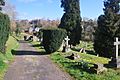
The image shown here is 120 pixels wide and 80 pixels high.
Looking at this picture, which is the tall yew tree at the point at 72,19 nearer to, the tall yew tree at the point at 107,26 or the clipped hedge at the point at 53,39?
the tall yew tree at the point at 107,26

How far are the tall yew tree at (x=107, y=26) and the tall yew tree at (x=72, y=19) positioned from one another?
9.15 m

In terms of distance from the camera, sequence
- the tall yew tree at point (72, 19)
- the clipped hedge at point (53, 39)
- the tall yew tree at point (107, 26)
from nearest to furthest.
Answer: the clipped hedge at point (53, 39)
the tall yew tree at point (107, 26)
the tall yew tree at point (72, 19)

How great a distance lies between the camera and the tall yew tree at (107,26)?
154 feet

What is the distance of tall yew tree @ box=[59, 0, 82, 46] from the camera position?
189 ft

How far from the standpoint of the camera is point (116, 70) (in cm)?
1942

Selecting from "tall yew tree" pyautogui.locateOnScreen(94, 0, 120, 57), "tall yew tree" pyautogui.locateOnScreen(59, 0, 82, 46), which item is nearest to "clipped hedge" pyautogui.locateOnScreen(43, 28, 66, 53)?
"tall yew tree" pyautogui.locateOnScreen(94, 0, 120, 57)

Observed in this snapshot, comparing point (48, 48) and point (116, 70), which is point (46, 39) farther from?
point (116, 70)

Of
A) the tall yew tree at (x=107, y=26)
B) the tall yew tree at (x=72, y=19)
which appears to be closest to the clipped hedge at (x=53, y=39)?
the tall yew tree at (x=107, y=26)

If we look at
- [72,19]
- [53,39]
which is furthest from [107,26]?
[53,39]

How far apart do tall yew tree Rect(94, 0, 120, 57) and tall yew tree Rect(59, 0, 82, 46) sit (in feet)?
30.0

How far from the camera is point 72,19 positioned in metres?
58.0

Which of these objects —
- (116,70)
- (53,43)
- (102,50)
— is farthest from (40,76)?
(102,50)

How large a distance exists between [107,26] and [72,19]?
38.4ft

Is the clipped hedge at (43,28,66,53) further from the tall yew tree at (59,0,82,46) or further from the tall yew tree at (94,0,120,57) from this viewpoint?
the tall yew tree at (59,0,82,46)
